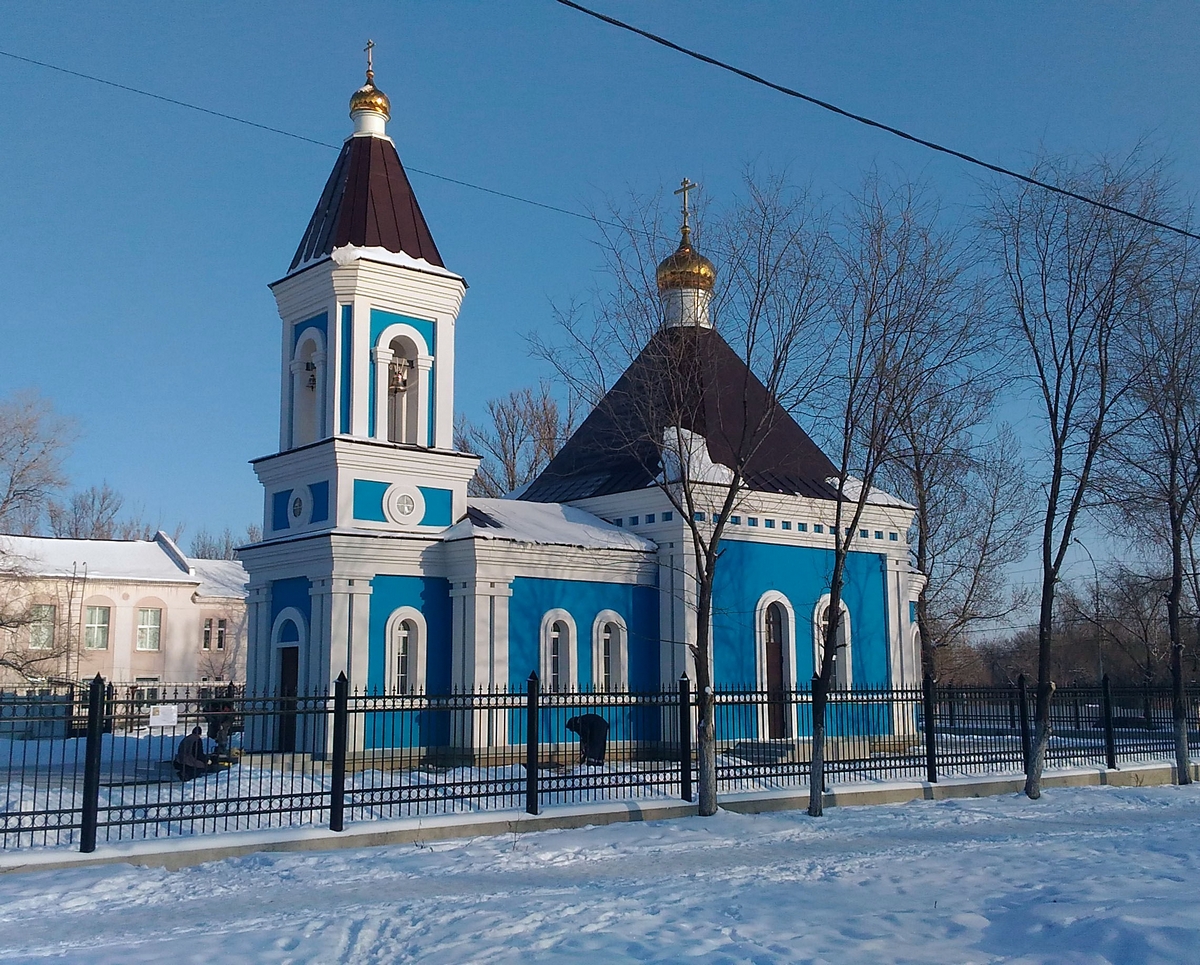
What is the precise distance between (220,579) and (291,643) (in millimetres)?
25651

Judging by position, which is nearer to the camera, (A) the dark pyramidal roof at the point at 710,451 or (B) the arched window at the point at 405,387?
(B) the arched window at the point at 405,387

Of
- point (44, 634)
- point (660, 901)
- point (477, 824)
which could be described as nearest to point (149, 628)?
point (44, 634)

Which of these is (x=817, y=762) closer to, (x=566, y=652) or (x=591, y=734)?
(x=591, y=734)

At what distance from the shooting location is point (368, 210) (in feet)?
57.3

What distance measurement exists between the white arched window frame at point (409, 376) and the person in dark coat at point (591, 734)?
5.25 metres

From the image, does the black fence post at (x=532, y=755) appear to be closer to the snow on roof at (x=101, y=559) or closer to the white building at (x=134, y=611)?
the white building at (x=134, y=611)

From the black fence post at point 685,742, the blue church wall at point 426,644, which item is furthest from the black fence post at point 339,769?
the blue church wall at point 426,644

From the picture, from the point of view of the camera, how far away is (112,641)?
3728cm

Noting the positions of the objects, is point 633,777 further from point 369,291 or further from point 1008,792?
point 369,291

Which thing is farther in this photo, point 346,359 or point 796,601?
point 796,601

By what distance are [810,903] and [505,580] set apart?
9.47 m

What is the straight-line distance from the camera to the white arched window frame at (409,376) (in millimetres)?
17109

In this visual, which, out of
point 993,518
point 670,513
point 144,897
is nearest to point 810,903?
point 144,897

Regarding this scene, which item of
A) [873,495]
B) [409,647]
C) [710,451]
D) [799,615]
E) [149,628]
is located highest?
[710,451]
